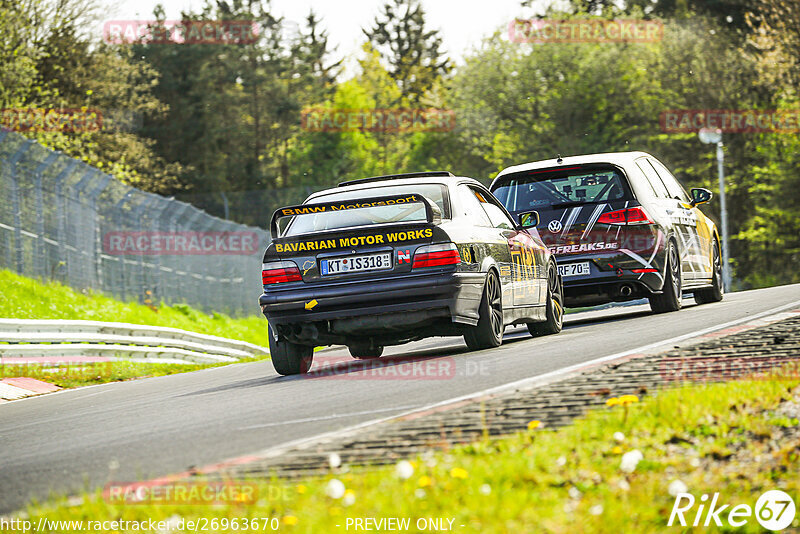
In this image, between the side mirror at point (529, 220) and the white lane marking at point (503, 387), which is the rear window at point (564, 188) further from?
the white lane marking at point (503, 387)

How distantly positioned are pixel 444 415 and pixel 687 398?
1294 mm

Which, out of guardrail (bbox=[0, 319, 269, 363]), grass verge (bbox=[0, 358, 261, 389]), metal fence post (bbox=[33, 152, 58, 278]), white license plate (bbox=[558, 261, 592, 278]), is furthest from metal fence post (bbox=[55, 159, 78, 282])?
white license plate (bbox=[558, 261, 592, 278])

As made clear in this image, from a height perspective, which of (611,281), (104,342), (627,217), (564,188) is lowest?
(104,342)

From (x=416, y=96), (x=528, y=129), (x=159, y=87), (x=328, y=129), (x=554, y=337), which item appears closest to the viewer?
(x=554, y=337)

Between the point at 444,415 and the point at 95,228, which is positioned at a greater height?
the point at 95,228

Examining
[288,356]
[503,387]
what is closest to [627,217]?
[288,356]

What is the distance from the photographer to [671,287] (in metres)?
13.9

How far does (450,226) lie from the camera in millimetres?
10078

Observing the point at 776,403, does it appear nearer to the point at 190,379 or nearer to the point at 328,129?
the point at 190,379

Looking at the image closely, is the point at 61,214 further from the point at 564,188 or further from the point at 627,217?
the point at 627,217

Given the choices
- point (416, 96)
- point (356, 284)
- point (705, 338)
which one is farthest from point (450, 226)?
point (416, 96)

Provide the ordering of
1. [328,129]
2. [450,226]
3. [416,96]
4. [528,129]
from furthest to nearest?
[416,96] < [328,129] < [528,129] < [450,226]

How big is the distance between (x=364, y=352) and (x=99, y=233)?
12.3 meters

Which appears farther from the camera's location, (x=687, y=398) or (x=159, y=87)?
(x=159, y=87)
